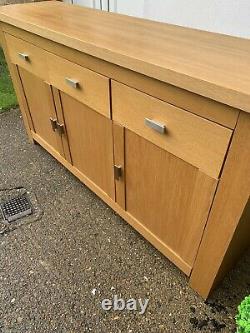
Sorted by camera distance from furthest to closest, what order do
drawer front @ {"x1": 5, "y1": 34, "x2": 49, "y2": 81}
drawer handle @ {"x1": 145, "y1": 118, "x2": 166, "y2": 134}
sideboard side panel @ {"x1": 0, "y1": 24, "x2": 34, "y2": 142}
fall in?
1. sideboard side panel @ {"x1": 0, "y1": 24, "x2": 34, "y2": 142}
2. drawer front @ {"x1": 5, "y1": 34, "x2": 49, "y2": 81}
3. drawer handle @ {"x1": 145, "y1": 118, "x2": 166, "y2": 134}

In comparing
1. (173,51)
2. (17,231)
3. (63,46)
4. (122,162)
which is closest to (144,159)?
(122,162)

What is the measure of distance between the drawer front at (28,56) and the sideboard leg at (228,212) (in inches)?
36.0

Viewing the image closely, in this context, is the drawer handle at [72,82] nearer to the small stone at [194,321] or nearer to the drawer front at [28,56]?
the drawer front at [28,56]

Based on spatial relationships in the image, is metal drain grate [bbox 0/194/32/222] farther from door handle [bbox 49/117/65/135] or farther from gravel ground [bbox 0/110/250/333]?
door handle [bbox 49/117/65/135]

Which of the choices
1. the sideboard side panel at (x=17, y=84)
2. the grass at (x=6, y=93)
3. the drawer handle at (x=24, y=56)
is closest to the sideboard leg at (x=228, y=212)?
the drawer handle at (x=24, y=56)

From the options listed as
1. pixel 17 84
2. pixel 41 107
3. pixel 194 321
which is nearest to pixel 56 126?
pixel 41 107

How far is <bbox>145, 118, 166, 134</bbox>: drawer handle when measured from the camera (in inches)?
31.7

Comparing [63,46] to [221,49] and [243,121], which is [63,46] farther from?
[243,121]

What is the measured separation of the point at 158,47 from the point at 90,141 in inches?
20.3

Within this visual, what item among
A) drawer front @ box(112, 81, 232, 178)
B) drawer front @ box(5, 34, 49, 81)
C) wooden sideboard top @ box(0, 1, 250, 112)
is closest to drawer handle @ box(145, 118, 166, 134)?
drawer front @ box(112, 81, 232, 178)

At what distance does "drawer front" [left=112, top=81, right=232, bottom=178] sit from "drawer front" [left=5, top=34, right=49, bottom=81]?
20.2 inches

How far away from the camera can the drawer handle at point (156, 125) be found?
2.64ft

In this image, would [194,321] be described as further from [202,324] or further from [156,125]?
[156,125]

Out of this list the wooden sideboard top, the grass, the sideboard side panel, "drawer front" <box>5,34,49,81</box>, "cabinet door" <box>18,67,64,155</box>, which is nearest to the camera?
the wooden sideboard top
